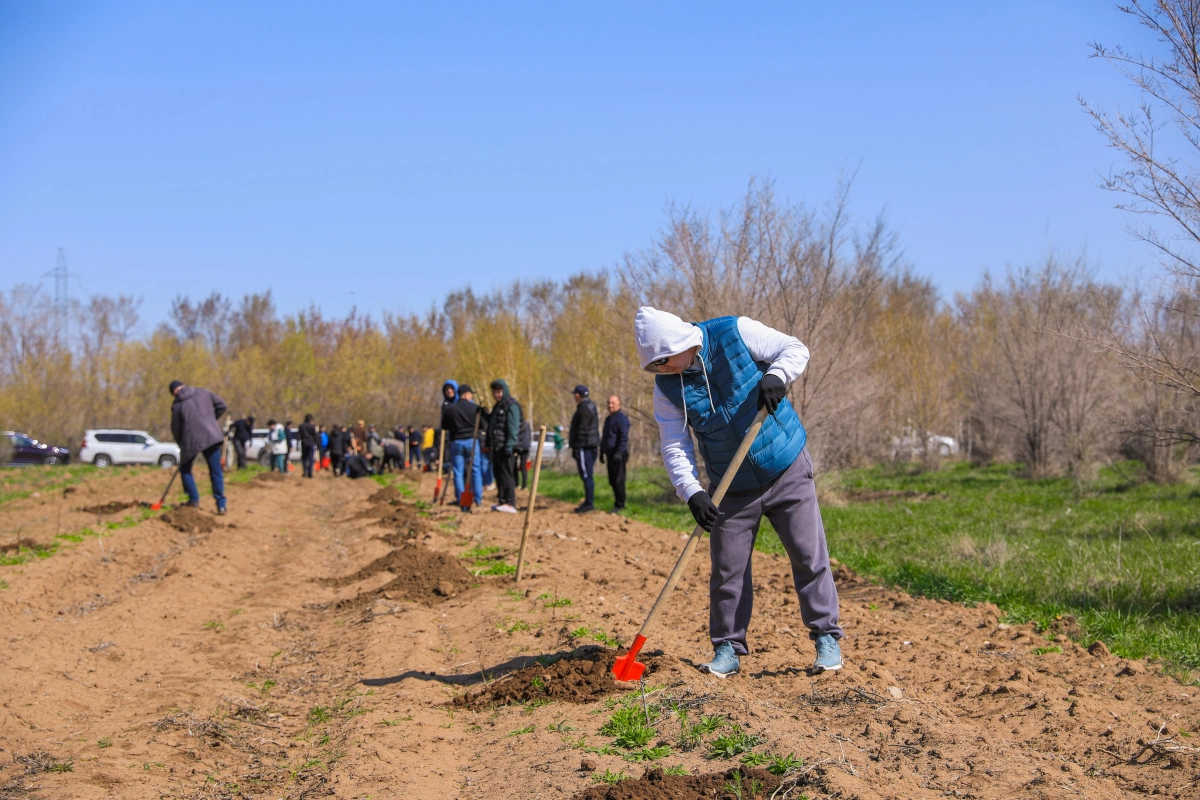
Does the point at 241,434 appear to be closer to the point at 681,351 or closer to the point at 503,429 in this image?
the point at 503,429

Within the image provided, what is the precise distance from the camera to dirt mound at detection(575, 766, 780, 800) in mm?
3082

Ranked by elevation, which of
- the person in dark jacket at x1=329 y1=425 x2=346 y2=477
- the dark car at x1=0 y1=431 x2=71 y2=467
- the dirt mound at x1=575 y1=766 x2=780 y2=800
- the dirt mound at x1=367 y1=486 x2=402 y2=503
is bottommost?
the dark car at x1=0 y1=431 x2=71 y2=467

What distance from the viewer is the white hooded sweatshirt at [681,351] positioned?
13.9 feet

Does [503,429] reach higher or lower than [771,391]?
lower

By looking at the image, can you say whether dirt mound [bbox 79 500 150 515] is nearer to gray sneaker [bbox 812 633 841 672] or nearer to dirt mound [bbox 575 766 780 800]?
gray sneaker [bbox 812 633 841 672]

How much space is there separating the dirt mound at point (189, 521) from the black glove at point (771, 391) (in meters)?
10.1

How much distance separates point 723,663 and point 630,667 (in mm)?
476

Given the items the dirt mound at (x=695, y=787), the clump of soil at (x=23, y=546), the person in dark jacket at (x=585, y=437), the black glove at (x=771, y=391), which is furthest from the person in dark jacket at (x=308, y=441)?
the dirt mound at (x=695, y=787)

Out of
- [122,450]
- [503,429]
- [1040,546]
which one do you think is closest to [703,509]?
[1040,546]

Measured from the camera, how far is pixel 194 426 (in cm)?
1270

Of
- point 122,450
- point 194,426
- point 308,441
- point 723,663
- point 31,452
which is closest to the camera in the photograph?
point 723,663

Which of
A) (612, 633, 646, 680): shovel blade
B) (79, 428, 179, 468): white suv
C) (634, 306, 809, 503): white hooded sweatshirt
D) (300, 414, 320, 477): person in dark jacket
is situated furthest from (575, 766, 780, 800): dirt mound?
(79, 428, 179, 468): white suv

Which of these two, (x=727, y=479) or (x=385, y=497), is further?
(x=385, y=497)

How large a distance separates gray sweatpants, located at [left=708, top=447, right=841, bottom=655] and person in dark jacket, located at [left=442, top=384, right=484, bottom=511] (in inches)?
360
